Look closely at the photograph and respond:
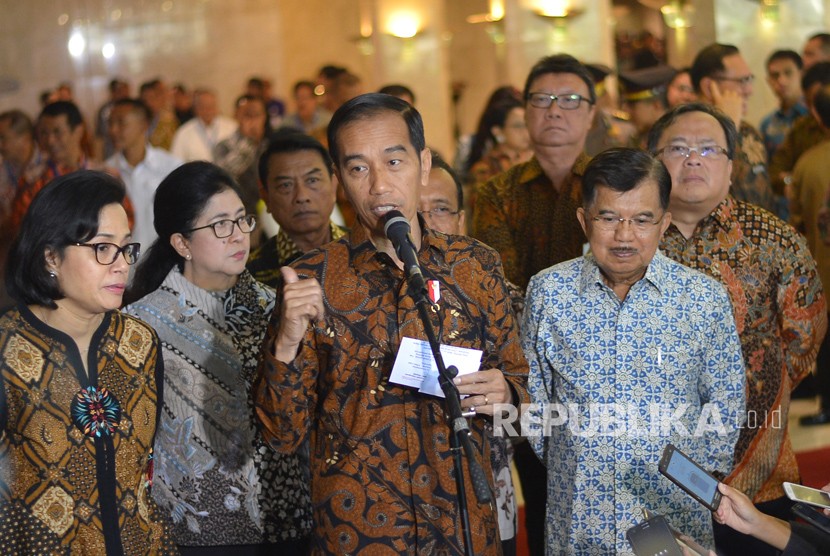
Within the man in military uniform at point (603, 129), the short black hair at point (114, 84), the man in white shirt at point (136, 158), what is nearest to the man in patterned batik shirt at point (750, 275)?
the man in military uniform at point (603, 129)

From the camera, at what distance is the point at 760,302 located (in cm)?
323

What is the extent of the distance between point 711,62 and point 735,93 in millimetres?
214

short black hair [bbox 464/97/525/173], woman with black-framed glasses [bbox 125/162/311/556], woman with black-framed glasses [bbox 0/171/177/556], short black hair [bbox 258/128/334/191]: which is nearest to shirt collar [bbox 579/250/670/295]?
woman with black-framed glasses [bbox 125/162/311/556]

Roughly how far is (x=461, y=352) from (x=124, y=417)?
2.88 ft

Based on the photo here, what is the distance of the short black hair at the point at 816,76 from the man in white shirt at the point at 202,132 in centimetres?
553

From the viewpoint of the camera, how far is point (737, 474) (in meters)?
3.21

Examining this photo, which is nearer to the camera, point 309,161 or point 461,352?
point 461,352

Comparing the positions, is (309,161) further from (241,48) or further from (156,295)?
(241,48)

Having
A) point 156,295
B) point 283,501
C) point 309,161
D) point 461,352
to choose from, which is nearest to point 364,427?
point 461,352

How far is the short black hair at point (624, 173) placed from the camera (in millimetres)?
2840

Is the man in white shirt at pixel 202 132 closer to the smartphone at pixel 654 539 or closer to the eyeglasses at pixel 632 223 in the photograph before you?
the eyeglasses at pixel 632 223

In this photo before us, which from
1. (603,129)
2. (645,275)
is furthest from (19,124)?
(645,275)

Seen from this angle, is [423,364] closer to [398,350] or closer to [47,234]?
[398,350]

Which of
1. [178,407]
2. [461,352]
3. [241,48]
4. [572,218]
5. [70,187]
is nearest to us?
[461,352]
